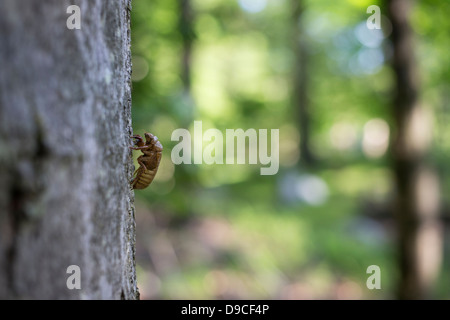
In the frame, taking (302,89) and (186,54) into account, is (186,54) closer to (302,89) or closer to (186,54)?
(186,54)

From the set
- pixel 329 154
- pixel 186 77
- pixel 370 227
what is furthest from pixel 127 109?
pixel 329 154

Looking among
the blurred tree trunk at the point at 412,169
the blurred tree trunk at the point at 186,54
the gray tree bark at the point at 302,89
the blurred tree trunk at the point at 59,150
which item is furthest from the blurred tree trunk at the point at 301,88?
the blurred tree trunk at the point at 59,150

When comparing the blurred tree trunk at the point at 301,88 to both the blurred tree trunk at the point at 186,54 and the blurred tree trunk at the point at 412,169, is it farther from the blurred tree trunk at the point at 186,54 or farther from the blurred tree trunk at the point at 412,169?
the blurred tree trunk at the point at 412,169

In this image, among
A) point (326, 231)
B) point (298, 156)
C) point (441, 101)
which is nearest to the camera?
point (326, 231)

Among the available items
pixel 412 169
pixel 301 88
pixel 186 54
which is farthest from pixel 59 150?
pixel 301 88

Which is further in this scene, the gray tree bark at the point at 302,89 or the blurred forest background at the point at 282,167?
the gray tree bark at the point at 302,89

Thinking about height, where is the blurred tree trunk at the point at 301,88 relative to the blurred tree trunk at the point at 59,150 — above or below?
above
